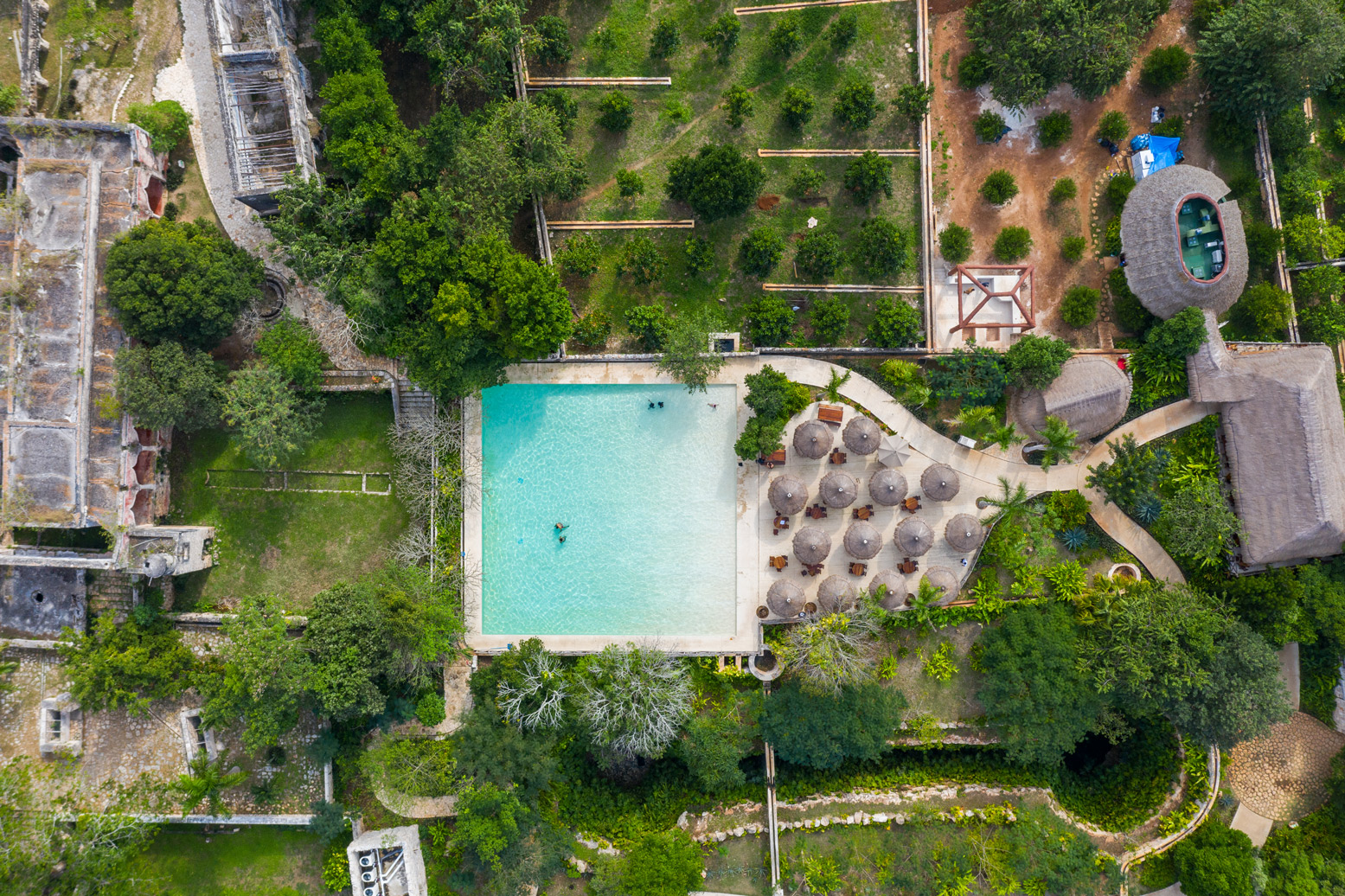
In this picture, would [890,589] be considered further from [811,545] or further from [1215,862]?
[1215,862]

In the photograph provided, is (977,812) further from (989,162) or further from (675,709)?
(989,162)

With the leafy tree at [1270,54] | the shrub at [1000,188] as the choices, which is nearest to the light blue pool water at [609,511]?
the shrub at [1000,188]

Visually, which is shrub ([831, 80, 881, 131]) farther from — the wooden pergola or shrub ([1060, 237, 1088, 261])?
shrub ([1060, 237, 1088, 261])

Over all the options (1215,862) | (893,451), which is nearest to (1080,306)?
(893,451)

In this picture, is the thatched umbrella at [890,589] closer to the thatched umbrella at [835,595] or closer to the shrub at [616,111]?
the thatched umbrella at [835,595]

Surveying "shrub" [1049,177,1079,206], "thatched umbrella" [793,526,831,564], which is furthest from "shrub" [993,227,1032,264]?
"thatched umbrella" [793,526,831,564]

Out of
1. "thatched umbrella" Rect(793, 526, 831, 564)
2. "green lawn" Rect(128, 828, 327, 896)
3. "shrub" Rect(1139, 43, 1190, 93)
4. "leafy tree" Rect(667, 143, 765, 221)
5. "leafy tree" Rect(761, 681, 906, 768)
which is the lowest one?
"green lawn" Rect(128, 828, 327, 896)
